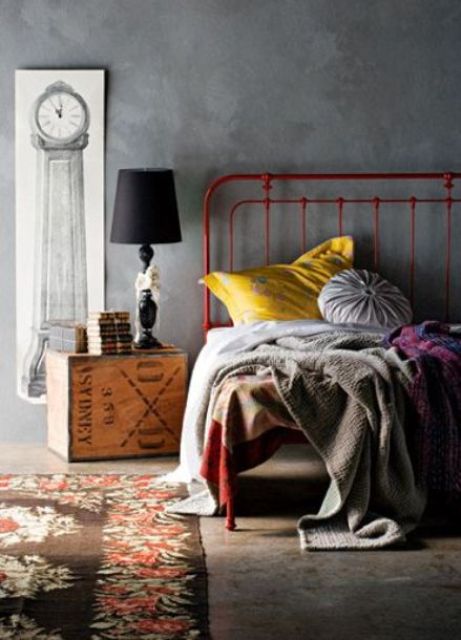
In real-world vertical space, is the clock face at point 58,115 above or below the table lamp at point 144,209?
above

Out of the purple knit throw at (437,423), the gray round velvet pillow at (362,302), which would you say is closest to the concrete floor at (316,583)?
the purple knit throw at (437,423)

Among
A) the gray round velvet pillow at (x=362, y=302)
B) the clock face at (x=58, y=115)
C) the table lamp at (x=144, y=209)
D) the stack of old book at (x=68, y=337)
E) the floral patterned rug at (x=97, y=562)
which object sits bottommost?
the floral patterned rug at (x=97, y=562)

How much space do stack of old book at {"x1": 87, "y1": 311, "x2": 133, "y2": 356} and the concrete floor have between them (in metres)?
1.04

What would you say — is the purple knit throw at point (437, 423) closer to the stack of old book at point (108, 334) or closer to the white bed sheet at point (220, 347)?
the white bed sheet at point (220, 347)

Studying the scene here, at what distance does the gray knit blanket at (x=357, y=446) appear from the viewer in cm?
412

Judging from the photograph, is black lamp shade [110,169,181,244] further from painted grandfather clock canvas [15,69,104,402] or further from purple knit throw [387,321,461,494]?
purple knit throw [387,321,461,494]

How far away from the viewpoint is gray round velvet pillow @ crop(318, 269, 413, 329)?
554 centimetres

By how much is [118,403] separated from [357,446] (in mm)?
1631

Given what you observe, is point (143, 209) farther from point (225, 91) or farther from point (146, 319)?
point (225, 91)

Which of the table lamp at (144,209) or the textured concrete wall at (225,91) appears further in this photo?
the textured concrete wall at (225,91)

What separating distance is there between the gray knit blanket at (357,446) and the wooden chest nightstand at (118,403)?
1329 mm

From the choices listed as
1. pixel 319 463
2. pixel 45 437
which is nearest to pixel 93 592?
pixel 319 463

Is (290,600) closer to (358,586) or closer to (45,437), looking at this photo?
(358,586)

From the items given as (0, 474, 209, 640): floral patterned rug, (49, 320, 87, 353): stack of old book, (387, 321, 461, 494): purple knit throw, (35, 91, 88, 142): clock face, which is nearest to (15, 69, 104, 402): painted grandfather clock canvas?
(35, 91, 88, 142): clock face
